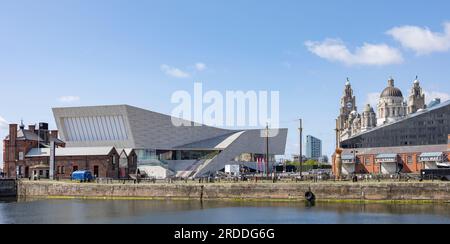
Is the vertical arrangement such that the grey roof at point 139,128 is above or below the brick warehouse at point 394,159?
above

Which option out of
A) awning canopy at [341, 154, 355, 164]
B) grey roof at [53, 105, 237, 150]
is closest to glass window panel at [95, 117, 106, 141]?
grey roof at [53, 105, 237, 150]

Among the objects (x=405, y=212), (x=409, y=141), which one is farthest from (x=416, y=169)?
(x=405, y=212)

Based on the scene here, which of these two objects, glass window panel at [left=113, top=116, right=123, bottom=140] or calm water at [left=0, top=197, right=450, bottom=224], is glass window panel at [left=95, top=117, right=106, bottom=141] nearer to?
glass window panel at [left=113, top=116, right=123, bottom=140]

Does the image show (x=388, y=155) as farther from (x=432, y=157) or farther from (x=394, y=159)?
(x=432, y=157)

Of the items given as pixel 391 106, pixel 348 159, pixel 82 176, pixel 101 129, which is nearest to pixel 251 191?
pixel 82 176

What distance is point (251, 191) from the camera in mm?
65688

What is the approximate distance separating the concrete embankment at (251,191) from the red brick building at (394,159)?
1402 inches

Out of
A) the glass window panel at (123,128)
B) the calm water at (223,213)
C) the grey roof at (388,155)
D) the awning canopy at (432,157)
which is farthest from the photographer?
the glass window panel at (123,128)

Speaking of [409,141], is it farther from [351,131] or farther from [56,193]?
[351,131]

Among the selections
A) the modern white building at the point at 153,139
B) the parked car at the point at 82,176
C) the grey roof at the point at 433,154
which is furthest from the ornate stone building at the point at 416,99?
the parked car at the point at 82,176

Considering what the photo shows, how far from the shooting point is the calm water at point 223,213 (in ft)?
149

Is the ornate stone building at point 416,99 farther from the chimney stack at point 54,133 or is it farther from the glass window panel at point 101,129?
the chimney stack at point 54,133

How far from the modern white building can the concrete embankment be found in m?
33.2
